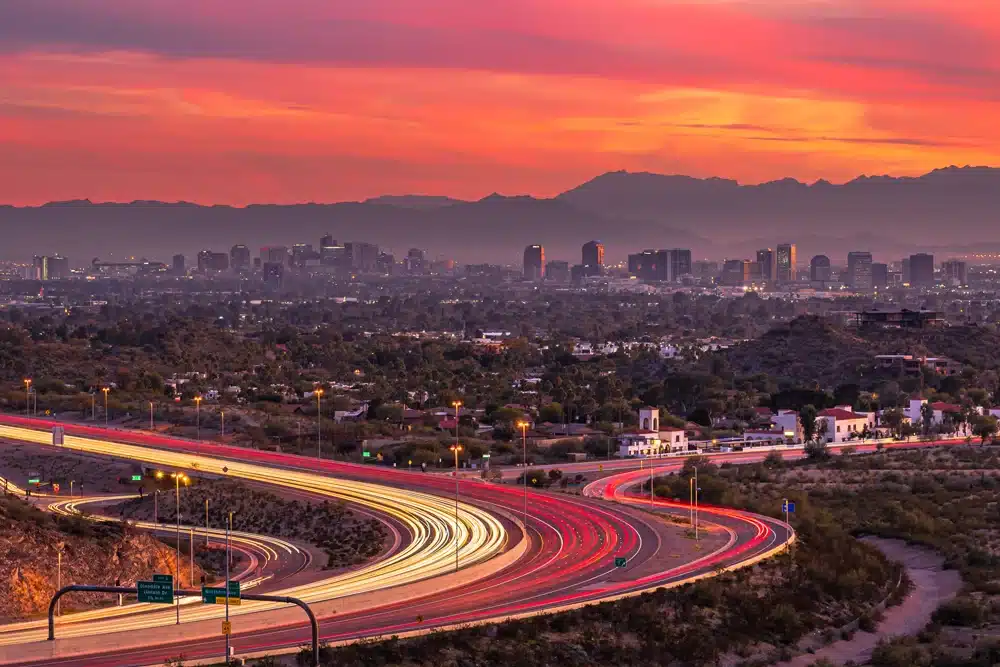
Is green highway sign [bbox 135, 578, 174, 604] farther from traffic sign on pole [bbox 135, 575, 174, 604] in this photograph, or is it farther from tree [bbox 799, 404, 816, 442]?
tree [bbox 799, 404, 816, 442]

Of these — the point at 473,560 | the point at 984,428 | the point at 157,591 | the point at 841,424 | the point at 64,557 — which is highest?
the point at 157,591

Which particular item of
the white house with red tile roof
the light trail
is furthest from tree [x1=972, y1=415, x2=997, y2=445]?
the light trail

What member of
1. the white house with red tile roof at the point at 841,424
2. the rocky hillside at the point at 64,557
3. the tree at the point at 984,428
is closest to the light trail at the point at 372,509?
the rocky hillside at the point at 64,557

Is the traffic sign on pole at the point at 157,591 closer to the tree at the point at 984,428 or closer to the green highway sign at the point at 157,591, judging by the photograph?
the green highway sign at the point at 157,591

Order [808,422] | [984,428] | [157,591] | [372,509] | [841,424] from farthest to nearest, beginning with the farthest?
[841,424] → [808,422] → [984,428] → [372,509] → [157,591]

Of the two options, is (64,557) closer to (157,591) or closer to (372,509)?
(157,591)

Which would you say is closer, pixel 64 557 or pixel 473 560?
pixel 64 557

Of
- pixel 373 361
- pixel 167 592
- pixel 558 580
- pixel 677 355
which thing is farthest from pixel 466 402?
pixel 167 592

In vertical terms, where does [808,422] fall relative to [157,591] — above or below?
below

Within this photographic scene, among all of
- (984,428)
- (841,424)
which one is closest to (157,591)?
(841,424)
